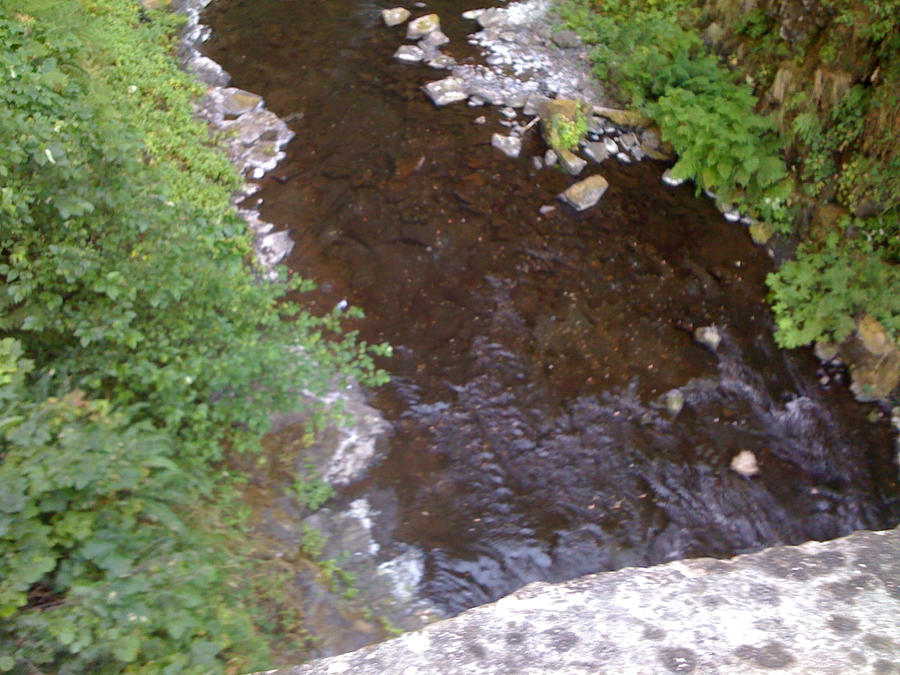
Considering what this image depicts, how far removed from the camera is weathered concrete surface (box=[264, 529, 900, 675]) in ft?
A: 8.91

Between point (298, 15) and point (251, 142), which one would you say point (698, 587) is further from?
point (298, 15)

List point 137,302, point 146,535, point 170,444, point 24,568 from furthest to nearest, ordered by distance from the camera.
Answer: point 137,302 < point 170,444 < point 146,535 < point 24,568

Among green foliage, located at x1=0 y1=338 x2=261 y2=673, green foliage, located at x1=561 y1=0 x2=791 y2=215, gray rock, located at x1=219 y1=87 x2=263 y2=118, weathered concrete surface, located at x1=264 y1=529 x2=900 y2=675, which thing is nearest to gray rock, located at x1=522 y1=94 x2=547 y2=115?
green foliage, located at x1=561 y1=0 x2=791 y2=215

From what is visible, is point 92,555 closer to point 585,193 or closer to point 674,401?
point 674,401

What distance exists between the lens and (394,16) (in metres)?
9.44

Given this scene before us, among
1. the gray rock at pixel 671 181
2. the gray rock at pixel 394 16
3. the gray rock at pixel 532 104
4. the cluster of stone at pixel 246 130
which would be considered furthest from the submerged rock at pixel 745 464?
the gray rock at pixel 394 16

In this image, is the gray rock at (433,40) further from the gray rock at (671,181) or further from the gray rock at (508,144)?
the gray rock at (671,181)

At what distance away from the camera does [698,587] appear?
10.2 ft

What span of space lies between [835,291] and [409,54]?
5.93m

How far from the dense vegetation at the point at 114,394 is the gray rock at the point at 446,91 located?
3991 mm

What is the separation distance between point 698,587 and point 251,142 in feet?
21.4

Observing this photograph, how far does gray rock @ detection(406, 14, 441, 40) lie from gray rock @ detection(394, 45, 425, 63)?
0.96ft

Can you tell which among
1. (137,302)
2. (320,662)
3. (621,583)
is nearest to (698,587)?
(621,583)

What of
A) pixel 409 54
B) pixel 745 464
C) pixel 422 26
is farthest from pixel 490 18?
pixel 745 464
